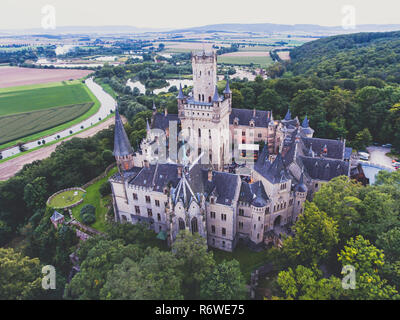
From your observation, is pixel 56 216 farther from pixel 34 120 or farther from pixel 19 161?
pixel 34 120

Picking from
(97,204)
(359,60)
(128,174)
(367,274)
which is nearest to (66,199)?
(97,204)

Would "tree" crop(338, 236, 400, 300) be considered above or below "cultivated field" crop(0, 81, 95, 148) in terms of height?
below

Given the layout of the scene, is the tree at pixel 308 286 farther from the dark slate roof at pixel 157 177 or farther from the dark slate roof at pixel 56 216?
the dark slate roof at pixel 56 216

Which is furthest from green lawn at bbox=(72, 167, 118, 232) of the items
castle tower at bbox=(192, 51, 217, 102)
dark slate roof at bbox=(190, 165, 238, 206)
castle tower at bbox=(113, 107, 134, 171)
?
castle tower at bbox=(192, 51, 217, 102)

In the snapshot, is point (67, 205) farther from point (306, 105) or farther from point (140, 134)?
point (306, 105)

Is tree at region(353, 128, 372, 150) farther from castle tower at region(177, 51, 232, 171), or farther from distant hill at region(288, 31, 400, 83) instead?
castle tower at region(177, 51, 232, 171)

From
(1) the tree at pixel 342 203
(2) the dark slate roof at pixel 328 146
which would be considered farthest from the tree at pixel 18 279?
(2) the dark slate roof at pixel 328 146
